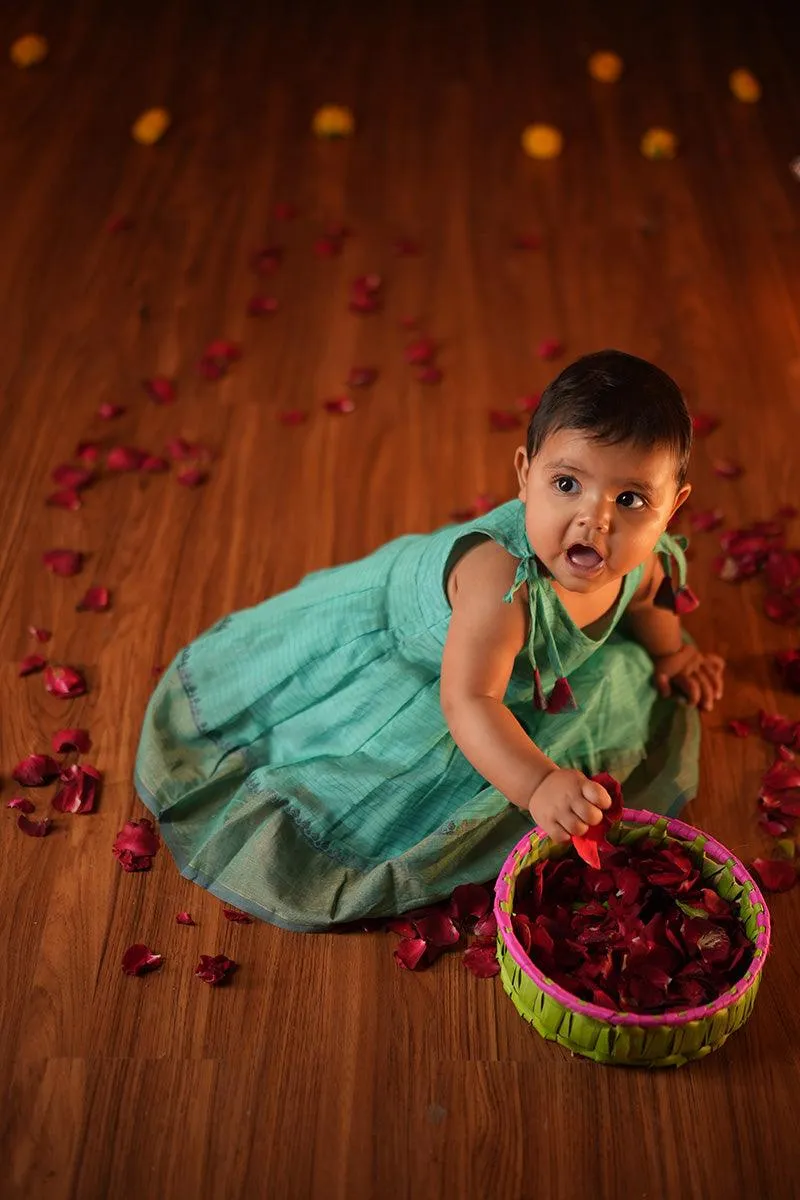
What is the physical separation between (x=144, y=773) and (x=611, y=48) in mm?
2370

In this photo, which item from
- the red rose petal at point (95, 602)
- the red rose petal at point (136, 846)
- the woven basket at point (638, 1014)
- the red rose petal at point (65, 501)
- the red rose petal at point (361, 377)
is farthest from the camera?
the red rose petal at point (361, 377)

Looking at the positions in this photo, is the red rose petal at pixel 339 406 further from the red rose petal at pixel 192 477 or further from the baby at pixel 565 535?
the baby at pixel 565 535

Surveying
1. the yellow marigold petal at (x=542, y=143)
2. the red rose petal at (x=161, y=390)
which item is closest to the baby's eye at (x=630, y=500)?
the red rose petal at (x=161, y=390)

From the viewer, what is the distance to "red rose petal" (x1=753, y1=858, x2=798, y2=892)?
61.4 inches

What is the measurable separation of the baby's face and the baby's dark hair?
0.4 inches

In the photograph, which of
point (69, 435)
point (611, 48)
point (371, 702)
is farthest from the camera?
point (611, 48)

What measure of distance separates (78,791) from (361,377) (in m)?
0.97

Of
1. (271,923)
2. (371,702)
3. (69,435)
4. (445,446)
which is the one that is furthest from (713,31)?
(271,923)

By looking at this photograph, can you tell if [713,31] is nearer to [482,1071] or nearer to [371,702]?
[371,702]

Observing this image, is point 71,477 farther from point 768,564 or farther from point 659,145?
point 659,145

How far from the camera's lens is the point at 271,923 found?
4.90 feet

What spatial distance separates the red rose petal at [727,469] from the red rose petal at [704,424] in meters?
Result: 0.08

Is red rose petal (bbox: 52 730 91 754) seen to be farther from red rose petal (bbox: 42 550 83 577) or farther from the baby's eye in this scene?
the baby's eye

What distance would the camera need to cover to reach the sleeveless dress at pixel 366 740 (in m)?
1.50
